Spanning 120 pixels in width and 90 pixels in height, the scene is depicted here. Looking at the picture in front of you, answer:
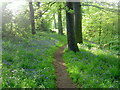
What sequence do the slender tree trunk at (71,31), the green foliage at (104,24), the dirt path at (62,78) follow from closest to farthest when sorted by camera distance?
the dirt path at (62,78) < the slender tree trunk at (71,31) < the green foliage at (104,24)

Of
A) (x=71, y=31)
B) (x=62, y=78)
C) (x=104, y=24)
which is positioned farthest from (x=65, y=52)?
(x=104, y=24)

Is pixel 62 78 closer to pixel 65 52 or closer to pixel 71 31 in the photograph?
pixel 65 52

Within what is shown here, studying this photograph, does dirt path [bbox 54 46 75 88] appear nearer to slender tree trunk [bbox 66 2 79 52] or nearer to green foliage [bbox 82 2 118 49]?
slender tree trunk [bbox 66 2 79 52]

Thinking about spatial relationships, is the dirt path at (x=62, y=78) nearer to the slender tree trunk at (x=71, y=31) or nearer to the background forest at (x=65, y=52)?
the background forest at (x=65, y=52)

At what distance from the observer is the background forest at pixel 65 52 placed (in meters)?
6.51

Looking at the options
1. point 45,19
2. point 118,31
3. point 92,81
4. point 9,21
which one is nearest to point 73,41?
point 45,19

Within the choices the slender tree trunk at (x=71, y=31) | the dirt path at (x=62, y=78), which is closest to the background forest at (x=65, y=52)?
the slender tree trunk at (x=71, y=31)

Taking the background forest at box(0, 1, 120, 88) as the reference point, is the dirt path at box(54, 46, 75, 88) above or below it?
below

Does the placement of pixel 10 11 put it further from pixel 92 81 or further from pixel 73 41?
pixel 92 81

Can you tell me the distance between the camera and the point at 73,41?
12203 mm

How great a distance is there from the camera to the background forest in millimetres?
6512

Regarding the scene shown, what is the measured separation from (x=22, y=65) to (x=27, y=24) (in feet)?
32.4

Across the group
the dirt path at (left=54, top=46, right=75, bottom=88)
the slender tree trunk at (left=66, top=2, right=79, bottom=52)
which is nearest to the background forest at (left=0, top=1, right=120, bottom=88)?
the slender tree trunk at (left=66, top=2, right=79, bottom=52)

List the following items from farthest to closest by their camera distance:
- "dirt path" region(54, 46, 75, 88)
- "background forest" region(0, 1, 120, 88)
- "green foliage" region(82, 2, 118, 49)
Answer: "green foliage" region(82, 2, 118, 49) → "dirt path" region(54, 46, 75, 88) → "background forest" region(0, 1, 120, 88)
